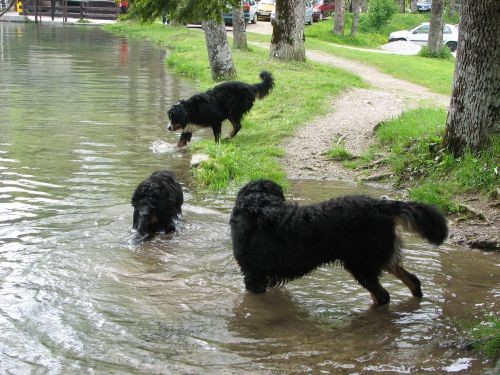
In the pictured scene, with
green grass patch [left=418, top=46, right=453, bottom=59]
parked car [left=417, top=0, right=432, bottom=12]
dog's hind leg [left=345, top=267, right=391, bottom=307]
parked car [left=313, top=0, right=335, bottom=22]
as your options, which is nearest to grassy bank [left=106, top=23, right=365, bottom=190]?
dog's hind leg [left=345, top=267, right=391, bottom=307]

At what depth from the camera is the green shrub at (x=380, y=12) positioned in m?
43.1

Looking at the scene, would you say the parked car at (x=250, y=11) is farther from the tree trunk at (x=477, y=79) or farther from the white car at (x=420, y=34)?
the tree trunk at (x=477, y=79)

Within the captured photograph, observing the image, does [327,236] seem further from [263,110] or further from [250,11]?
[250,11]

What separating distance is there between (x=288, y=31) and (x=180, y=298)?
17002 millimetres

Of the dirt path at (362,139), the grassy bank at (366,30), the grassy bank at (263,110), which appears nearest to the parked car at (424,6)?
the grassy bank at (366,30)

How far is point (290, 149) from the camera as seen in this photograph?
1212 cm

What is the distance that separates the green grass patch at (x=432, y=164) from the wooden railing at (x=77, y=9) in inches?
2000

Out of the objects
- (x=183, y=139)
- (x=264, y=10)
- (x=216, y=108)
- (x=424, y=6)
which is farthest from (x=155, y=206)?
(x=424, y=6)

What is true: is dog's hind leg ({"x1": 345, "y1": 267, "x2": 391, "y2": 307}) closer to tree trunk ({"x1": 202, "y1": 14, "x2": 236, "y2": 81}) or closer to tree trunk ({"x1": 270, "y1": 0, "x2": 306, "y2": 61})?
tree trunk ({"x1": 202, "y1": 14, "x2": 236, "y2": 81})

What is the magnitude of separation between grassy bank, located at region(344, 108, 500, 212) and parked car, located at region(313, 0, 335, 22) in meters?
42.3

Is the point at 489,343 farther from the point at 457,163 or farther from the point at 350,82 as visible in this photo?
the point at 350,82

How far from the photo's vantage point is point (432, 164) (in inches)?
372

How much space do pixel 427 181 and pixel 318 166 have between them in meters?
2.30

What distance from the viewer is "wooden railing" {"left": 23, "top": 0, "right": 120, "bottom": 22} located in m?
58.9
